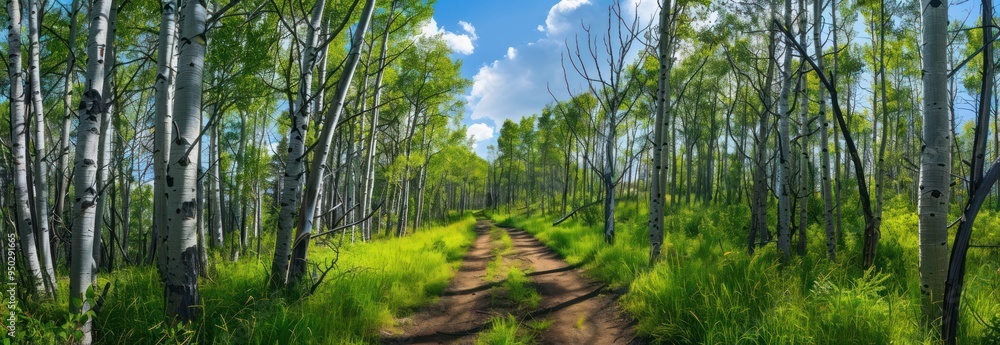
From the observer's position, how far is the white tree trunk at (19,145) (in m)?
3.93

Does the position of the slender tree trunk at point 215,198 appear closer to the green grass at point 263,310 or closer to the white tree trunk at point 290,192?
the green grass at point 263,310

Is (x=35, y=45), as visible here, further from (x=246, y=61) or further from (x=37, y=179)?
(x=246, y=61)

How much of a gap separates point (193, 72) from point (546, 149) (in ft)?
84.9

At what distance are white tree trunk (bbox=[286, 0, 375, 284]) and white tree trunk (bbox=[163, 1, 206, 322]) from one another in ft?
3.32

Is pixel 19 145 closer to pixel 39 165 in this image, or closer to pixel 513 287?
pixel 39 165

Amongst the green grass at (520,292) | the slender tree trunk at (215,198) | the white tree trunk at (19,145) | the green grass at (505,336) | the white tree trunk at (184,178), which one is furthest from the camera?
the slender tree trunk at (215,198)

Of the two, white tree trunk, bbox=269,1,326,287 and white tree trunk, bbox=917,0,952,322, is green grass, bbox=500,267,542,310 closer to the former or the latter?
white tree trunk, bbox=269,1,326,287

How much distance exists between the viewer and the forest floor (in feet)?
13.5

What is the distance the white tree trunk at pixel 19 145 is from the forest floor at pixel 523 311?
351 cm

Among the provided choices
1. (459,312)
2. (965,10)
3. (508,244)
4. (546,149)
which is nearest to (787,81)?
(965,10)

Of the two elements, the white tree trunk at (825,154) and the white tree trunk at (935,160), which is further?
the white tree trunk at (825,154)

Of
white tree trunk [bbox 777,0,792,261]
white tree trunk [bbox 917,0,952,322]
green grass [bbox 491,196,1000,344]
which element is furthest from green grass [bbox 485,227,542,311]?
white tree trunk [bbox 777,0,792,261]

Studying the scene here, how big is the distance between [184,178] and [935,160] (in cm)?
473

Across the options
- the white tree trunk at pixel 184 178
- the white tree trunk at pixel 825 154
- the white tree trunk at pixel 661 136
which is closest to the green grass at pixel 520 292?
the white tree trunk at pixel 661 136
